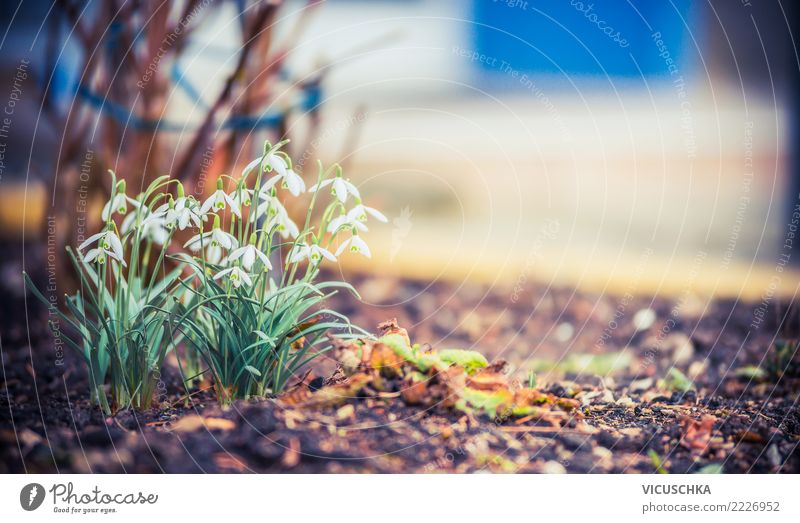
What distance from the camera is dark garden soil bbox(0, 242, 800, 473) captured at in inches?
66.1

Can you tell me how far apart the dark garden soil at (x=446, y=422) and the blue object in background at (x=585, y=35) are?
129cm

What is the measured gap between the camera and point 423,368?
5.77 ft

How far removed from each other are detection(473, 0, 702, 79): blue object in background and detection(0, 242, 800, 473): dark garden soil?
1.29 metres

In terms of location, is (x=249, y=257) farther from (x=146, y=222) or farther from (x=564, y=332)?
(x=564, y=332)

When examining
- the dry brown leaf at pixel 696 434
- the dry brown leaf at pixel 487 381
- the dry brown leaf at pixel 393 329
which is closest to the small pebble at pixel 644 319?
the dry brown leaf at pixel 696 434

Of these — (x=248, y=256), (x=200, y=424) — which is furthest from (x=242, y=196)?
(x=200, y=424)

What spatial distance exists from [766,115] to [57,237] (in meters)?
3.09

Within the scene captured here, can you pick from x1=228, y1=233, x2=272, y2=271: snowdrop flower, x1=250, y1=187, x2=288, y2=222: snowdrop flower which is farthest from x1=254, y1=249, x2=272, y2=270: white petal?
x1=250, y1=187, x2=288, y2=222: snowdrop flower

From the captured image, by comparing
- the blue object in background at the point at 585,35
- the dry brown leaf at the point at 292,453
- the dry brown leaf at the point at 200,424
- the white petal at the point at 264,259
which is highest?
the blue object in background at the point at 585,35

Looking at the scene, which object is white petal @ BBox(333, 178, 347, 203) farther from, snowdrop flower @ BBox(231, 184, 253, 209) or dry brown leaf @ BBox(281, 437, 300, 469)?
dry brown leaf @ BBox(281, 437, 300, 469)

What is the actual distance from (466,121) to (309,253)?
1.76m

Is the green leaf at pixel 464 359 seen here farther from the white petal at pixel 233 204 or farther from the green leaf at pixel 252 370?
the white petal at pixel 233 204

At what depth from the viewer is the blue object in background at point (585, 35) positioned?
2676 millimetres

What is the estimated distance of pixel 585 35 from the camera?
2838 mm
